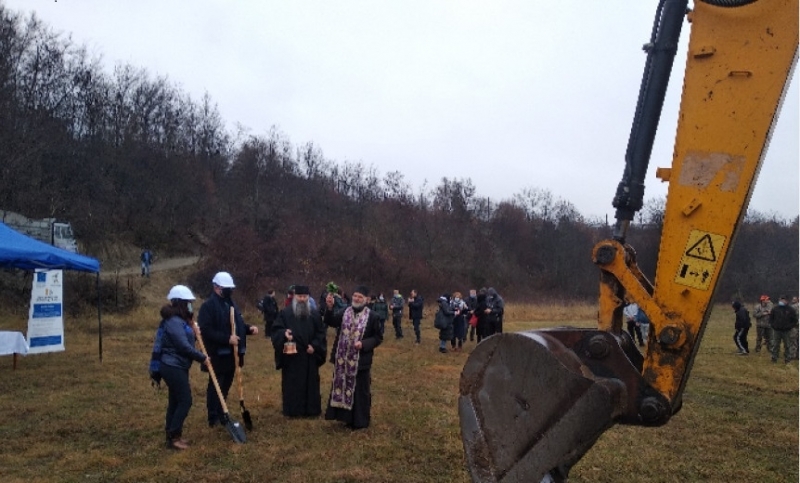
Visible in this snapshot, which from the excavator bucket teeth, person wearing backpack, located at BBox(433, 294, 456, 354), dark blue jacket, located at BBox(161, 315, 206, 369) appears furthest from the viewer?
person wearing backpack, located at BBox(433, 294, 456, 354)

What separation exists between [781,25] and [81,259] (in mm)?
11428

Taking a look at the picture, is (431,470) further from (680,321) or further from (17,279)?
(17,279)

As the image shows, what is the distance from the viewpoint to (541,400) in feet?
10.1

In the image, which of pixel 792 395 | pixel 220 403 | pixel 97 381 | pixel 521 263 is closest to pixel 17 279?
pixel 97 381

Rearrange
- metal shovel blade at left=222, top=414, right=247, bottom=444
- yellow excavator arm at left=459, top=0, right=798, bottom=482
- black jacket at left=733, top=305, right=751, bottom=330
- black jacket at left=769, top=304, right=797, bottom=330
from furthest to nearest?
black jacket at left=733, top=305, right=751, bottom=330, black jacket at left=769, top=304, right=797, bottom=330, metal shovel blade at left=222, top=414, right=247, bottom=444, yellow excavator arm at left=459, top=0, right=798, bottom=482

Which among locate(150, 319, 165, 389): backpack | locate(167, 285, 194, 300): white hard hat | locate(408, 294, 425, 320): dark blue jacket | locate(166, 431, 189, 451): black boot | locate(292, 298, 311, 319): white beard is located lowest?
locate(166, 431, 189, 451): black boot

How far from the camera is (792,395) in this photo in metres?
10.9

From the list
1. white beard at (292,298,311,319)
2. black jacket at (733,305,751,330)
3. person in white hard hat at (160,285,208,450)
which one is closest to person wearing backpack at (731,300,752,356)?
black jacket at (733,305,751,330)

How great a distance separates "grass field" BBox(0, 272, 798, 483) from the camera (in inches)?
231

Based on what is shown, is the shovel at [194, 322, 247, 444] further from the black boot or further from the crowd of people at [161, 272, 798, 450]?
the black boot

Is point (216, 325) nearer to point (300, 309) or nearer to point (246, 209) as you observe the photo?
point (300, 309)

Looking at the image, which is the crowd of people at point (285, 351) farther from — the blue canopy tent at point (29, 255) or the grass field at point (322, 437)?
the blue canopy tent at point (29, 255)

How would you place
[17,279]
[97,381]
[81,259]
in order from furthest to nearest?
[17,279] → [81,259] → [97,381]

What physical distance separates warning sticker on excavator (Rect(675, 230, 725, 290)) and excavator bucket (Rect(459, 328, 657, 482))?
0.49 m
